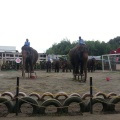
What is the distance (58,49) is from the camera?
102 meters

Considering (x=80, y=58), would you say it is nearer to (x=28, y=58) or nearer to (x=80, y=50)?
(x=80, y=50)

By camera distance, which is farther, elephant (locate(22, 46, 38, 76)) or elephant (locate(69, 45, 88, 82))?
elephant (locate(22, 46, 38, 76))

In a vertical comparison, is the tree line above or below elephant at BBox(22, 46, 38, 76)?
above

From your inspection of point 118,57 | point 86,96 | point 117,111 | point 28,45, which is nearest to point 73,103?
point 86,96

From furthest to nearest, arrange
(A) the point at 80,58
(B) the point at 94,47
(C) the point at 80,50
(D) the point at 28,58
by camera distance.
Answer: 1. (B) the point at 94,47
2. (D) the point at 28,58
3. (A) the point at 80,58
4. (C) the point at 80,50

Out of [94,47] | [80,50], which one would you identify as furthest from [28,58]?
[94,47]

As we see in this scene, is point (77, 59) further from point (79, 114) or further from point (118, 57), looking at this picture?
point (118, 57)

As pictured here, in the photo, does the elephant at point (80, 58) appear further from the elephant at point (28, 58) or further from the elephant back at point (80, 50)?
the elephant at point (28, 58)

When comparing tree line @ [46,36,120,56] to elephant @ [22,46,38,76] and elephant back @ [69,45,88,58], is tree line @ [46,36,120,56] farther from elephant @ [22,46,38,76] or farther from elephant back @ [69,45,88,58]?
elephant back @ [69,45,88,58]

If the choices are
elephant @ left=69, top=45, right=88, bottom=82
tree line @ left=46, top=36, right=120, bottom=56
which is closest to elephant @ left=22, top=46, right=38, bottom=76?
elephant @ left=69, top=45, right=88, bottom=82

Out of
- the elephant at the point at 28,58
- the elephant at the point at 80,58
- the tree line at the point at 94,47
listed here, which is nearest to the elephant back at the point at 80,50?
the elephant at the point at 80,58

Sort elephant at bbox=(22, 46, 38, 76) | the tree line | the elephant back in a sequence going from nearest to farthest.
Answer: the elephant back < elephant at bbox=(22, 46, 38, 76) < the tree line

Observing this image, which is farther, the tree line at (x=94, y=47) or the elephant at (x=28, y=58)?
the tree line at (x=94, y=47)

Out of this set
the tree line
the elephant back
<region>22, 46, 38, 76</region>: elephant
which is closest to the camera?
the elephant back
